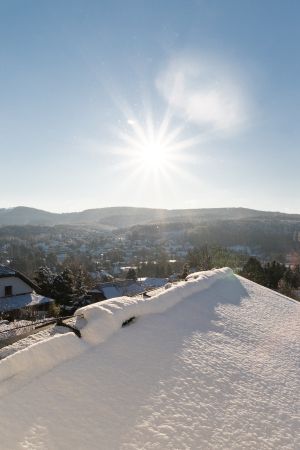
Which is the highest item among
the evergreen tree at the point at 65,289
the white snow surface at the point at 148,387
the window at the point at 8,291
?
the white snow surface at the point at 148,387

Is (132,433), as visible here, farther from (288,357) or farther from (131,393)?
(288,357)

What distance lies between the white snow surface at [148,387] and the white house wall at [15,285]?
75.0 feet

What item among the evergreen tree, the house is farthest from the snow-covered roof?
the evergreen tree

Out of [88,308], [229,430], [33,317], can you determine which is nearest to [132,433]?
[229,430]

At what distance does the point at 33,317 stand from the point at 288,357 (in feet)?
71.4

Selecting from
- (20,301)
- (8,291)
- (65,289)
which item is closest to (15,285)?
(8,291)

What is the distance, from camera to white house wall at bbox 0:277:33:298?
27.0 meters

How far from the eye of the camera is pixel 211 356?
585 cm

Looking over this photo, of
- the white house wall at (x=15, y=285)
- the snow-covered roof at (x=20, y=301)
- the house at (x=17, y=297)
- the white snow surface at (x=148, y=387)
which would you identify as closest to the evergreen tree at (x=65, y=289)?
the house at (x=17, y=297)

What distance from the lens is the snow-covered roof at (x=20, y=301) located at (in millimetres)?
25522

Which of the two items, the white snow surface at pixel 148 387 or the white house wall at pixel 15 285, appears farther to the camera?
the white house wall at pixel 15 285

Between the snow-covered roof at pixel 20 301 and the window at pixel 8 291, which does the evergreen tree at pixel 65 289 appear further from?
the window at pixel 8 291

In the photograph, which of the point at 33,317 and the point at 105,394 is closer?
the point at 105,394

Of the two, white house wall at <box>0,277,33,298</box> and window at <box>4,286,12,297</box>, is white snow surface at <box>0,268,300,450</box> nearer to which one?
white house wall at <box>0,277,33,298</box>
